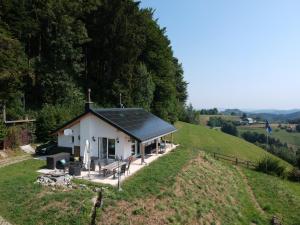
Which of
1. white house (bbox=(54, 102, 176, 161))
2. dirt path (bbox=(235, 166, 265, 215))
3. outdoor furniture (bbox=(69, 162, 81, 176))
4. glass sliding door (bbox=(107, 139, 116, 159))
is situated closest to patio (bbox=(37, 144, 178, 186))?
outdoor furniture (bbox=(69, 162, 81, 176))

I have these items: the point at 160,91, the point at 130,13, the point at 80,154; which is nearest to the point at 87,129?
the point at 80,154

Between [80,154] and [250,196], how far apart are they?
534 inches

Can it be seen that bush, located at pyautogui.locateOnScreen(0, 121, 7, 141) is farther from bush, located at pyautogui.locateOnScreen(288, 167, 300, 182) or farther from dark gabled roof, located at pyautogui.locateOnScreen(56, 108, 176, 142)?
bush, located at pyautogui.locateOnScreen(288, 167, 300, 182)

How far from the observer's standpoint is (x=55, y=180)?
17109 mm

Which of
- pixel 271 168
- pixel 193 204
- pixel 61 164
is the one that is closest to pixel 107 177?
pixel 61 164

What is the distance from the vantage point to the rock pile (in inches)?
655

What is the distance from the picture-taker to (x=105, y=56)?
149 feet

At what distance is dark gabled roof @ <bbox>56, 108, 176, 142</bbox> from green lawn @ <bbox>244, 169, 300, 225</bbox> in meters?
9.37

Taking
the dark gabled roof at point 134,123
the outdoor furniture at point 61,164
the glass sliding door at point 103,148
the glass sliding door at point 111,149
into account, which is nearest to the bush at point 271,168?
the dark gabled roof at point 134,123

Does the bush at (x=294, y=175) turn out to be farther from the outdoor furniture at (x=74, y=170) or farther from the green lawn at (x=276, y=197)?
the outdoor furniture at (x=74, y=170)

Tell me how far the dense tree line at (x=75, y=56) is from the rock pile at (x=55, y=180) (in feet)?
44.3

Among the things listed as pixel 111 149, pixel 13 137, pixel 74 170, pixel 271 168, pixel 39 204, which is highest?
pixel 13 137

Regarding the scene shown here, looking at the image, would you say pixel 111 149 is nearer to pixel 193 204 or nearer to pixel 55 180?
pixel 55 180

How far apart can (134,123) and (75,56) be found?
60.3ft
